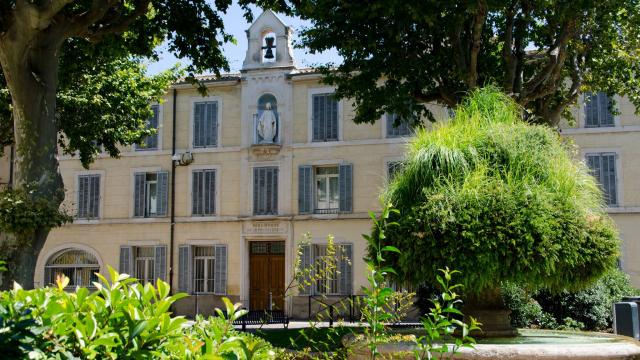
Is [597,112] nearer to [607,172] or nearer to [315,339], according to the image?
[607,172]

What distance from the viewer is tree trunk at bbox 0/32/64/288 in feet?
32.4

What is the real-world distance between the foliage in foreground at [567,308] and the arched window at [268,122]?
47.8 ft

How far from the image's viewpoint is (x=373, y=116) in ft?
55.2

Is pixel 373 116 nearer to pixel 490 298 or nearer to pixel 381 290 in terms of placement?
pixel 490 298

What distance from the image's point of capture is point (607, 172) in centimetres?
2527

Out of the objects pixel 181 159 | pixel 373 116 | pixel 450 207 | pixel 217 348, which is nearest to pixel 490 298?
pixel 450 207

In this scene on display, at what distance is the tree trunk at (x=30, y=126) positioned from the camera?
9.88m

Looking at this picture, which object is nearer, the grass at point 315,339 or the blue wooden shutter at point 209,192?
the grass at point 315,339

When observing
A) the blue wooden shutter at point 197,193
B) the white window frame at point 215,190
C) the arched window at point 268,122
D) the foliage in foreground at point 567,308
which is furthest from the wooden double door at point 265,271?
the foliage in foreground at point 567,308

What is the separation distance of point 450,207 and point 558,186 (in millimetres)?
1259

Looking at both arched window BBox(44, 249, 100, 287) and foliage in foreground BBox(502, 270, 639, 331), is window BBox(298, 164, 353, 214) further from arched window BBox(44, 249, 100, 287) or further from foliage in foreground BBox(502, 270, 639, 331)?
foliage in foreground BBox(502, 270, 639, 331)

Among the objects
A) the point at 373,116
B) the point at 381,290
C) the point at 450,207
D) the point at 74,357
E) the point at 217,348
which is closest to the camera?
the point at 74,357

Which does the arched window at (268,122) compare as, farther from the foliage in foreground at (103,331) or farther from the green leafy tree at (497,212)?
the foliage in foreground at (103,331)

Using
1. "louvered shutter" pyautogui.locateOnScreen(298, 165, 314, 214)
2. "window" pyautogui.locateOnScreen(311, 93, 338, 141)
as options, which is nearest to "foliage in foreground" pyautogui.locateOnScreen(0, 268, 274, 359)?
"louvered shutter" pyautogui.locateOnScreen(298, 165, 314, 214)
